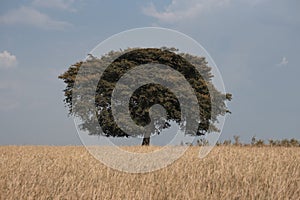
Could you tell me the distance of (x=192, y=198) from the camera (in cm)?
658

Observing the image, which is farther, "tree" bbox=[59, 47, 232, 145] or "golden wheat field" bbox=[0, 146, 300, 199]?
"tree" bbox=[59, 47, 232, 145]

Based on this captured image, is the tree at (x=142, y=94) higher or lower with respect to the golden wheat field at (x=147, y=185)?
higher

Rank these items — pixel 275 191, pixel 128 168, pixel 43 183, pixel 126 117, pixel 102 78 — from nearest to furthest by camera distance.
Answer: pixel 275 191
pixel 43 183
pixel 128 168
pixel 126 117
pixel 102 78

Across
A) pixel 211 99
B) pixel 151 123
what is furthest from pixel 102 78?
pixel 211 99

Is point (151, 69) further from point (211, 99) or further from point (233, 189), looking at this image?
point (233, 189)

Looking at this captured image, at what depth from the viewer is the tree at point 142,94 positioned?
1169 inches

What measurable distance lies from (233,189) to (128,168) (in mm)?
3716

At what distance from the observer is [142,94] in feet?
97.1

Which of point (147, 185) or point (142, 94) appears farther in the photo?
point (142, 94)

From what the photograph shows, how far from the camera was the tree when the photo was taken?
2969 cm

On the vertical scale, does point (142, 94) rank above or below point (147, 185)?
above

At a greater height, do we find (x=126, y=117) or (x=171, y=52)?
(x=171, y=52)

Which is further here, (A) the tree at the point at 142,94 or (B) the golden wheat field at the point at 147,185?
(A) the tree at the point at 142,94

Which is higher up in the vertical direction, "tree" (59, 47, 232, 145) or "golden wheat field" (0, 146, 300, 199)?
"tree" (59, 47, 232, 145)
